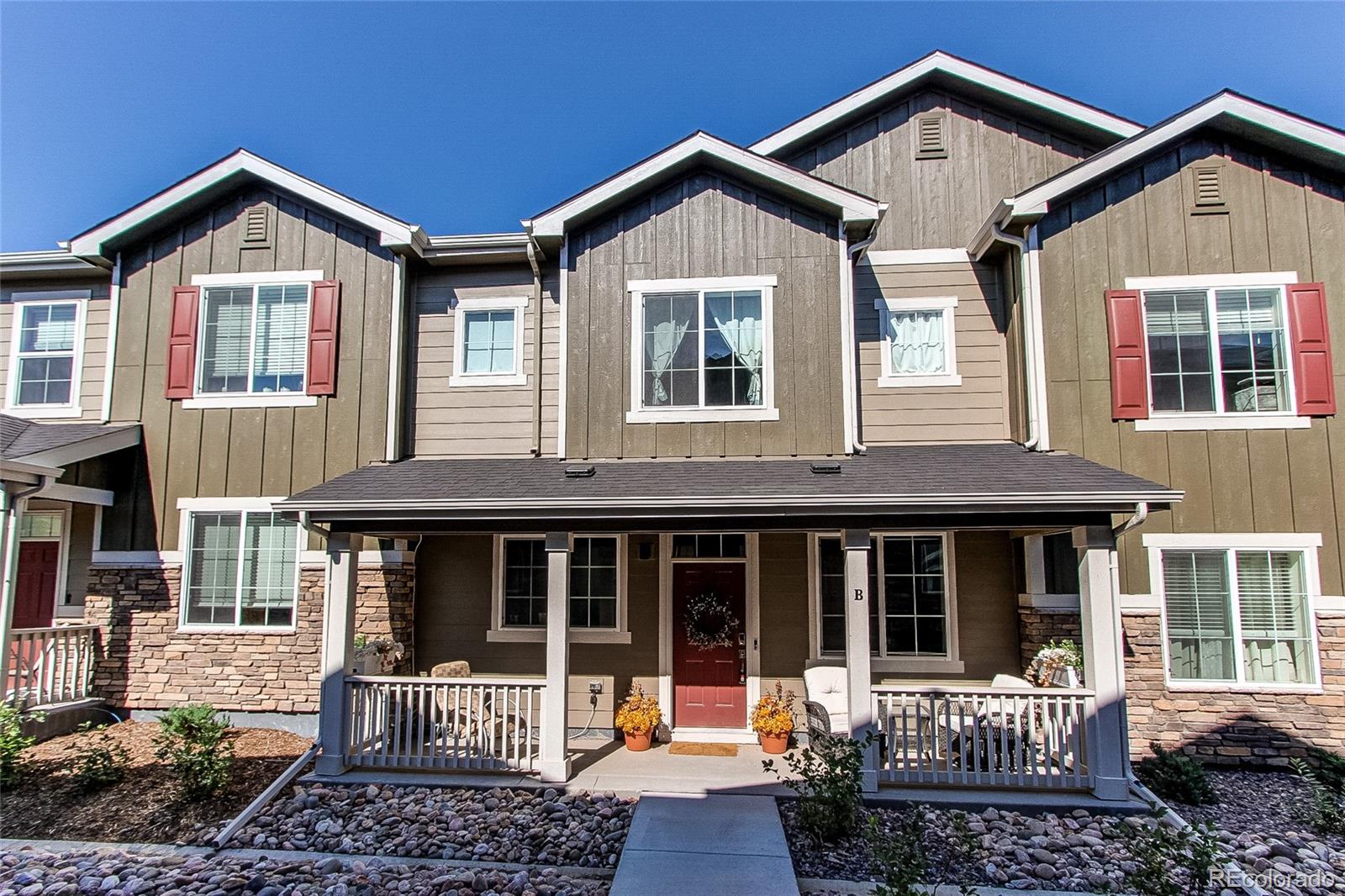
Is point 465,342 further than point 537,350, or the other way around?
point 465,342

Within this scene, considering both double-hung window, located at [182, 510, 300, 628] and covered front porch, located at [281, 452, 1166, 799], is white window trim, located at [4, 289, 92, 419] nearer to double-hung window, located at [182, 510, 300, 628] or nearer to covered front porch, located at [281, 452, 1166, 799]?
double-hung window, located at [182, 510, 300, 628]

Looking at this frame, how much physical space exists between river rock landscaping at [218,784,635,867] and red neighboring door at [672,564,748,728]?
2.23 metres

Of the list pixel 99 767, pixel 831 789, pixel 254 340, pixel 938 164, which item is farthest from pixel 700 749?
pixel 938 164

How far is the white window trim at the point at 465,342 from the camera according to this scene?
9414 millimetres

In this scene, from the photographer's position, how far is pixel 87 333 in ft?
A: 32.0

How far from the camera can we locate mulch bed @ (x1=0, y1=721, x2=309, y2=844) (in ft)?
20.4

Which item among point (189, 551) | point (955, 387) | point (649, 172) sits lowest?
point (189, 551)

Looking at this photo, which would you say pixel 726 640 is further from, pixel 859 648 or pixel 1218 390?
pixel 1218 390

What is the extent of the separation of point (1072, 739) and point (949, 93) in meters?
7.92

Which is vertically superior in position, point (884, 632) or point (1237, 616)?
point (1237, 616)

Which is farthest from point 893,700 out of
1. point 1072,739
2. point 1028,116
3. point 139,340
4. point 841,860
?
point 139,340

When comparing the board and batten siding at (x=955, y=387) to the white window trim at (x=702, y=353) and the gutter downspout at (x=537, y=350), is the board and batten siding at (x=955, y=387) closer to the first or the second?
the white window trim at (x=702, y=353)

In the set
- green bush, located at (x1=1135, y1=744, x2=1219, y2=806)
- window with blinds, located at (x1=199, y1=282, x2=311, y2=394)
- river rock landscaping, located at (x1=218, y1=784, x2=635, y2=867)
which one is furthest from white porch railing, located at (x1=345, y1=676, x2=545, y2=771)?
green bush, located at (x1=1135, y1=744, x2=1219, y2=806)

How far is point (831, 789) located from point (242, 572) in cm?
718
